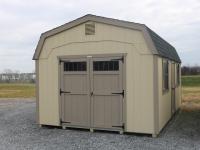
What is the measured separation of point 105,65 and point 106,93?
30.9 inches

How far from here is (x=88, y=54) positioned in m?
10.0

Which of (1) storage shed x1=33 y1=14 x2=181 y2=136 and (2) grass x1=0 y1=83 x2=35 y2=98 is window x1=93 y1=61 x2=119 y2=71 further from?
(2) grass x1=0 y1=83 x2=35 y2=98

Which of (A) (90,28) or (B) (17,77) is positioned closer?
(A) (90,28)

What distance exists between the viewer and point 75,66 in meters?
10.2

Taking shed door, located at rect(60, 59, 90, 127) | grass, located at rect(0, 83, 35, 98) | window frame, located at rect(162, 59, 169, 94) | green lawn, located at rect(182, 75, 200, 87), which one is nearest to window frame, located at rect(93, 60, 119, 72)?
shed door, located at rect(60, 59, 90, 127)

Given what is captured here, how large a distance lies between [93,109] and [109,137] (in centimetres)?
106

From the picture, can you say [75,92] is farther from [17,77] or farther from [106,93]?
[17,77]

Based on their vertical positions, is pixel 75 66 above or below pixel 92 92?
Answer: above

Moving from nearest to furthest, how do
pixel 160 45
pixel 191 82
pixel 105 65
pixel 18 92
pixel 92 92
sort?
pixel 105 65, pixel 92 92, pixel 160 45, pixel 18 92, pixel 191 82

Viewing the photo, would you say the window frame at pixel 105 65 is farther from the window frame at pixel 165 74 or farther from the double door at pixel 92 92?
the window frame at pixel 165 74

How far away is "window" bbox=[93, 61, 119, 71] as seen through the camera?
972cm

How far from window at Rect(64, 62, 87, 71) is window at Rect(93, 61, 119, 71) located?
0.35m

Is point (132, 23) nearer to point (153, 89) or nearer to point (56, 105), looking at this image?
point (153, 89)

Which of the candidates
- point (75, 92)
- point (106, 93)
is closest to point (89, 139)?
point (106, 93)
